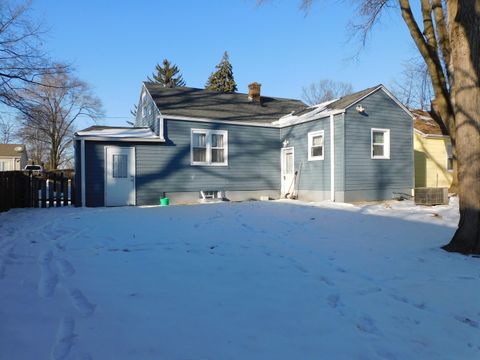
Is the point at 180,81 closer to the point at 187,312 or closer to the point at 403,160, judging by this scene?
the point at 403,160

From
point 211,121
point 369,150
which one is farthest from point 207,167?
point 369,150

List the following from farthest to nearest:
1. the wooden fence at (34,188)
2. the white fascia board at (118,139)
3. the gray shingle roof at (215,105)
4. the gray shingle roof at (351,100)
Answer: the gray shingle roof at (215,105) < the gray shingle roof at (351,100) < the white fascia board at (118,139) < the wooden fence at (34,188)

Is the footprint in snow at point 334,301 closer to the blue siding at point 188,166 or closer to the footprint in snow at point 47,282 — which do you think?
the footprint in snow at point 47,282

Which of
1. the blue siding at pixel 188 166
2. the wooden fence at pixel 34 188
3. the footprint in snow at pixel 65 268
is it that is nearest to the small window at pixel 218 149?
the blue siding at pixel 188 166

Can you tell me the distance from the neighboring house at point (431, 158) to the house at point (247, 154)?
140 inches

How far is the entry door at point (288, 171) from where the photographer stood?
15578mm

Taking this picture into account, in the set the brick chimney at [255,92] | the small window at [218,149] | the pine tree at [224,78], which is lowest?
the small window at [218,149]

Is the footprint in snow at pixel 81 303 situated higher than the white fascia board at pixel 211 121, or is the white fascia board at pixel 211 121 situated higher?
the white fascia board at pixel 211 121

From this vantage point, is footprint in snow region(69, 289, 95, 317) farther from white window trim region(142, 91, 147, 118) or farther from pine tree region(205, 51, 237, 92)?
pine tree region(205, 51, 237, 92)

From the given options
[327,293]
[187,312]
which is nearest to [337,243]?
[327,293]

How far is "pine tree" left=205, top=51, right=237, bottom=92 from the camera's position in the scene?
41094 millimetres

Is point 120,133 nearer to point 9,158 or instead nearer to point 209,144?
Result: point 209,144

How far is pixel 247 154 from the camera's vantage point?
1561 cm

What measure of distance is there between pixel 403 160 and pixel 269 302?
531 inches
